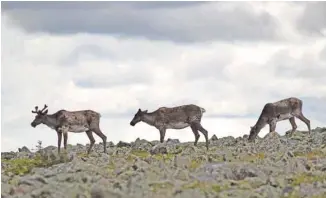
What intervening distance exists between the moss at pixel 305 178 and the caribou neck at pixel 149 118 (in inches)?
647

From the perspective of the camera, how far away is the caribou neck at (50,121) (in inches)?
1329

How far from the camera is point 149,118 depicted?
3712 centimetres

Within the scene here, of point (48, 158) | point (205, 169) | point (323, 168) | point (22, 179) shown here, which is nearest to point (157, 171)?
point (205, 169)

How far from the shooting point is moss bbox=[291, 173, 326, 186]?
19344 mm

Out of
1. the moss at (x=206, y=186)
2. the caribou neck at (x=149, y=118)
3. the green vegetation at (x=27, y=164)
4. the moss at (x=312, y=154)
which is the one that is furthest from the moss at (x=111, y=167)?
the caribou neck at (x=149, y=118)

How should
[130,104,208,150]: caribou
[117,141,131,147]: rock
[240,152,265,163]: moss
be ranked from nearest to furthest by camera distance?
[240,152,265,163]: moss < [130,104,208,150]: caribou < [117,141,131,147]: rock

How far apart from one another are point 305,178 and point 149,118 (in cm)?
1763

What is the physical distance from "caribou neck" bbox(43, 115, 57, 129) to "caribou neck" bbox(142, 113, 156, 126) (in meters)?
4.66

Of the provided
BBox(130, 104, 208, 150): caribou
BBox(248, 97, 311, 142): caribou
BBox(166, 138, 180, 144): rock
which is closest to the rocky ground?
BBox(130, 104, 208, 150): caribou

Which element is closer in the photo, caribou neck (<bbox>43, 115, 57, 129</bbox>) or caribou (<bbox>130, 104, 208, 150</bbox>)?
caribou neck (<bbox>43, 115, 57, 129</bbox>)

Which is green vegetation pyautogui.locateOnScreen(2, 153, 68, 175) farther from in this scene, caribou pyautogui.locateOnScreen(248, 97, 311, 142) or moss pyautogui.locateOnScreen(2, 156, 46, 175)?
caribou pyautogui.locateOnScreen(248, 97, 311, 142)

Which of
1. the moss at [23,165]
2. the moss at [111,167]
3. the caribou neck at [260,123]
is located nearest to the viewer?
the moss at [111,167]

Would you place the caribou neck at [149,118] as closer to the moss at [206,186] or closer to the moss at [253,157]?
the moss at [253,157]

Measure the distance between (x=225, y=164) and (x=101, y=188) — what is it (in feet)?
18.6
